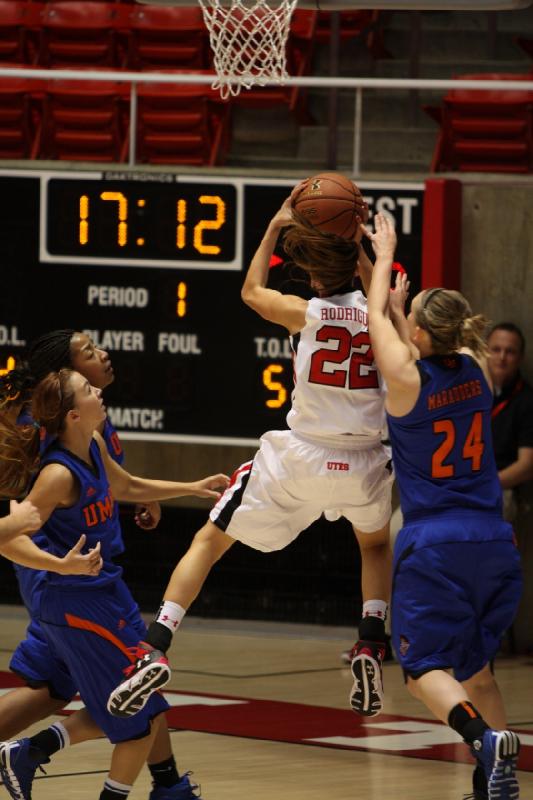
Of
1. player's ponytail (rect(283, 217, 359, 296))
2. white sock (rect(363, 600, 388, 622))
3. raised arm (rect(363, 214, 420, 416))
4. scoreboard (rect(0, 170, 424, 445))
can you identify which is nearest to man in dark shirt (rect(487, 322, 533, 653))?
scoreboard (rect(0, 170, 424, 445))

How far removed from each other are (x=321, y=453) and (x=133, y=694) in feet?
3.88

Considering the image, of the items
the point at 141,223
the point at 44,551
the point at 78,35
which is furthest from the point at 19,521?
the point at 78,35

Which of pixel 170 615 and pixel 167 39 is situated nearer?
pixel 170 615

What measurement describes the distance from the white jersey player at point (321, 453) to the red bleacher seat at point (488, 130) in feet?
18.9

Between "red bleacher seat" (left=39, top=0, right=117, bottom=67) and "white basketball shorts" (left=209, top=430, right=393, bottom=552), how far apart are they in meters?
7.92

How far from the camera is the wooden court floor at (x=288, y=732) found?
Answer: 24.3ft

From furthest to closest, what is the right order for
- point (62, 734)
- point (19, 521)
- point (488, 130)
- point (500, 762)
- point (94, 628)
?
point (488, 130), point (62, 734), point (94, 628), point (500, 762), point (19, 521)

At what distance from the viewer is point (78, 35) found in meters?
14.3

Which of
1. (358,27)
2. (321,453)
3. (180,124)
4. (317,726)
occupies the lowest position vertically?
(317,726)

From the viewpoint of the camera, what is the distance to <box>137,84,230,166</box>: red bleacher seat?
12.9 m

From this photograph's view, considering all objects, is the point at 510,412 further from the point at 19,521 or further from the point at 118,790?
the point at 19,521

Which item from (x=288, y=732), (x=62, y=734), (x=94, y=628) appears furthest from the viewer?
(x=288, y=732)

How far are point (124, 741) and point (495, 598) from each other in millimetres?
1406

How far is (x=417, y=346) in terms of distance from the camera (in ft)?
21.8
